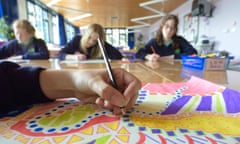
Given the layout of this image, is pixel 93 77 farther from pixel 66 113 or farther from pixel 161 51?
pixel 161 51

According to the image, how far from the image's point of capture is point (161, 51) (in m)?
1.68

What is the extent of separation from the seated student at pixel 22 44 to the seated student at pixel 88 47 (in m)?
0.22

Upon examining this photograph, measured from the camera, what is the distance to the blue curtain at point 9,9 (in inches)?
126

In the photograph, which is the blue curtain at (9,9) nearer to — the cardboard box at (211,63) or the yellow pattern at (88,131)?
the cardboard box at (211,63)

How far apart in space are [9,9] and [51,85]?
12.6 ft

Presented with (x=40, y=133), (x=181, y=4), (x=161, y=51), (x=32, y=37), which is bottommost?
(x=40, y=133)

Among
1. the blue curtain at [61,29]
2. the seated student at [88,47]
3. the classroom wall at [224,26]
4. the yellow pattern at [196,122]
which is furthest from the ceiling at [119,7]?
the yellow pattern at [196,122]

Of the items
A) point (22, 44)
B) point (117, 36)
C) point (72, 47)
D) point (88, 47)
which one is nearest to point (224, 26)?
point (88, 47)

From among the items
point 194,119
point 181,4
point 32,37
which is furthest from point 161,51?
point 181,4

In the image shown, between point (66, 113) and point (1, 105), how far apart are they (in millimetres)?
124

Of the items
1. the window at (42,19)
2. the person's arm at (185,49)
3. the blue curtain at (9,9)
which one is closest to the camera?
the person's arm at (185,49)

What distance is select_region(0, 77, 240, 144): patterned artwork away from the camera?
222 millimetres

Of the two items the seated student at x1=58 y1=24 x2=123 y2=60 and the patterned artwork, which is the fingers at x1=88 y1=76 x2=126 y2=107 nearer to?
the patterned artwork

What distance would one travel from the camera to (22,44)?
1811mm
